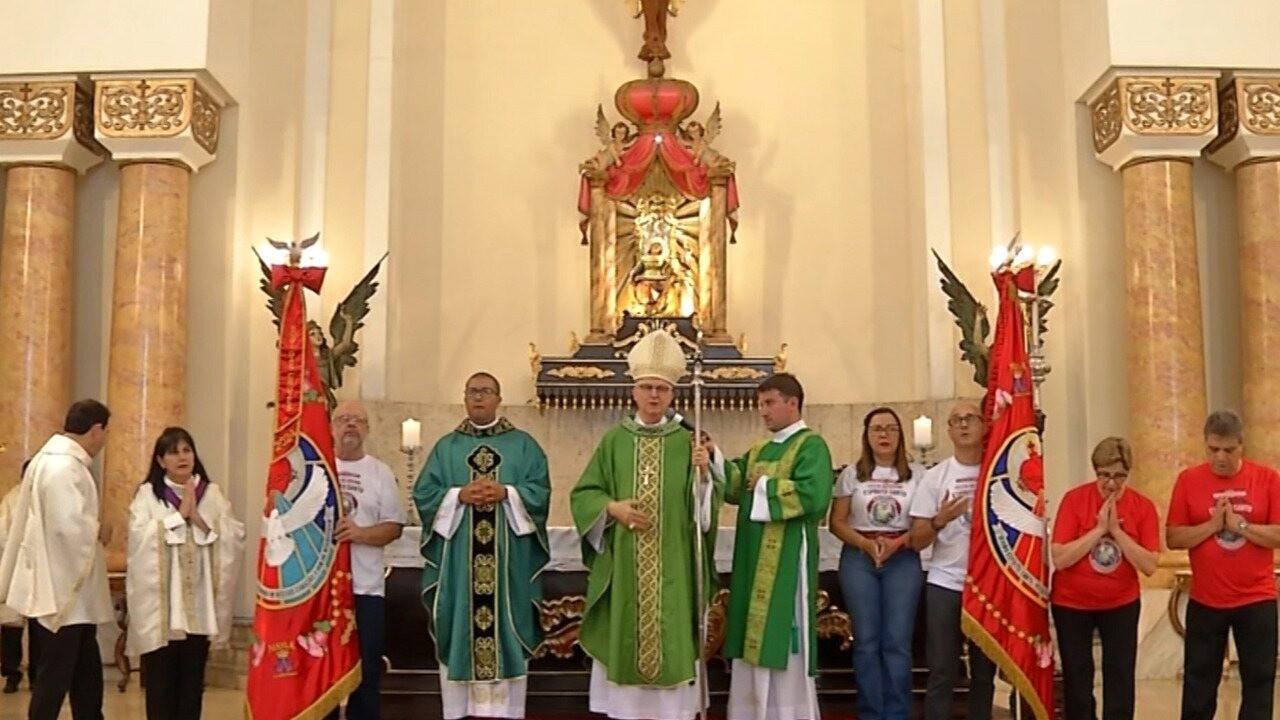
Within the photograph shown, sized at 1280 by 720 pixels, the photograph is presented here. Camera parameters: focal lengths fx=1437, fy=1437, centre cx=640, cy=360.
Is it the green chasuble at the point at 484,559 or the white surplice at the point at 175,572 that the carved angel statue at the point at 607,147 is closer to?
the green chasuble at the point at 484,559

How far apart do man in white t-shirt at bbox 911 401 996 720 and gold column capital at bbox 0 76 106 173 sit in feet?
21.0

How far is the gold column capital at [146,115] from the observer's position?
9.81 m

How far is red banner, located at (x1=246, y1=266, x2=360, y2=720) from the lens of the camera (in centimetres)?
675

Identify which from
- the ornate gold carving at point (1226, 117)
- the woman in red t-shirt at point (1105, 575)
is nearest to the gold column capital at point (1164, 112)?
the ornate gold carving at point (1226, 117)

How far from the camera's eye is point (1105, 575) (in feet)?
21.5

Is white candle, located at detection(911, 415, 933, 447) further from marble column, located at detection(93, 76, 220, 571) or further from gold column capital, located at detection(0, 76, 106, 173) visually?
gold column capital, located at detection(0, 76, 106, 173)

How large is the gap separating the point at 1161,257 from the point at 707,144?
3.53 meters

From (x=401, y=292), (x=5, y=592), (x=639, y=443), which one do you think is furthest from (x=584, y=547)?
(x=401, y=292)

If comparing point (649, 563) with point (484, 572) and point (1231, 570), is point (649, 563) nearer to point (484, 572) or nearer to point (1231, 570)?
point (484, 572)

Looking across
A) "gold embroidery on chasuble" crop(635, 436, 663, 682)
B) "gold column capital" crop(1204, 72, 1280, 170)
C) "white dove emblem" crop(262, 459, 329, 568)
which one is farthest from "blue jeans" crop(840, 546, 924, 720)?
"gold column capital" crop(1204, 72, 1280, 170)

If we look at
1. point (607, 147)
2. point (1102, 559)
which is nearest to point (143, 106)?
point (607, 147)

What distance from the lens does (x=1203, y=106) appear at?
982cm

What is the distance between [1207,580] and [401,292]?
6.62 meters

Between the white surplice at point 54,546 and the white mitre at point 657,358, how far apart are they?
2.62 meters
